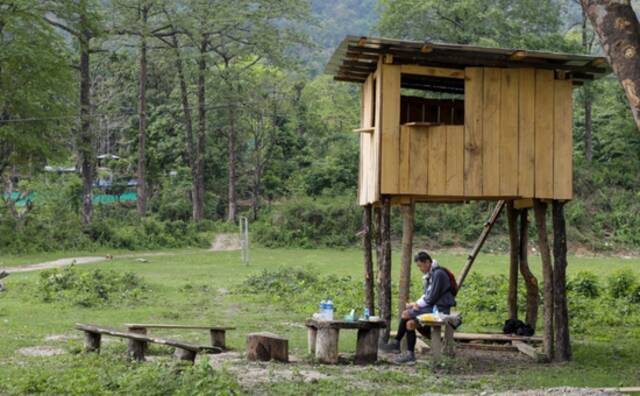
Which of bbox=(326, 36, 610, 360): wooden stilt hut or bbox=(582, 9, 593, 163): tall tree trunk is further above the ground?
bbox=(582, 9, 593, 163): tall tree trunk

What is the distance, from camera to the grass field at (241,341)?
1278 cm

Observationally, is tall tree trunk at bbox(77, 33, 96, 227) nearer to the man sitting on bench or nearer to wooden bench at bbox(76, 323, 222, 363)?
wooden bench at bbox(76, 323, 222, 363)

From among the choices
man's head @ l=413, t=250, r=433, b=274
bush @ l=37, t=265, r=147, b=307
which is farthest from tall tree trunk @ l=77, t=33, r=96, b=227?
man's head @ l=413, t=250, r=433, b=274

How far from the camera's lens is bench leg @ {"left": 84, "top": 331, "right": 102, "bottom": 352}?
1508 cm

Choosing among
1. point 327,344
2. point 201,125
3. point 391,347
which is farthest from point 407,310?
point 201,125

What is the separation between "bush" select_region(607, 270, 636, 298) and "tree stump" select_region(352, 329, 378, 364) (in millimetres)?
11601

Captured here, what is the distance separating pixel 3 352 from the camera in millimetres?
15250

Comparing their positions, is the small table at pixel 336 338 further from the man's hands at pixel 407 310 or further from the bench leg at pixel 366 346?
the man's hands at pixel 407 310

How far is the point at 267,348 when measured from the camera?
1466cm

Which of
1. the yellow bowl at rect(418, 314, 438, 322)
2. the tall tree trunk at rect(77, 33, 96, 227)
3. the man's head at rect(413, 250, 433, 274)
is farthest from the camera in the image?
the tall tree trunk at rect(77, 33, 96, 227)

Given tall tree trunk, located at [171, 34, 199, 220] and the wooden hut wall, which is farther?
tall tree trunk, located at [171, 34, 199, 220]

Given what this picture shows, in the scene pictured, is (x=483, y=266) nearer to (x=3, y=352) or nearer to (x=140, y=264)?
(x=140, y=264)

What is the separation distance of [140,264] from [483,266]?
41.8 ft

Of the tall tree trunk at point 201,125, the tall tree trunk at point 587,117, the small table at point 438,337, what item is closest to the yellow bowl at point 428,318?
the small table at point 438,337
